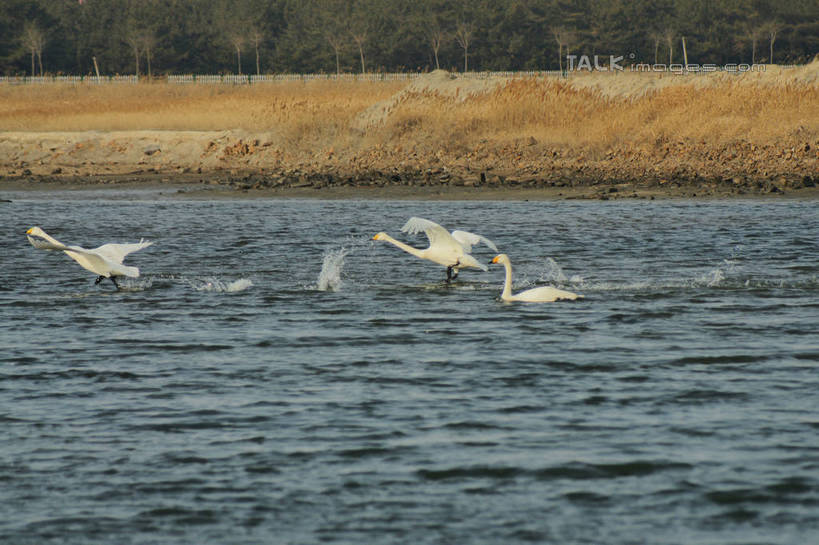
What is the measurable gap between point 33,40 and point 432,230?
83398 mm

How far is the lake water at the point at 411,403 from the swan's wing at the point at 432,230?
658mm

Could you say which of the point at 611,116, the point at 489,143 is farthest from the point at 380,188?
the point at 611,116

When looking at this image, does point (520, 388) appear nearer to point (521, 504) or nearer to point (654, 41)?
point (521, 504)

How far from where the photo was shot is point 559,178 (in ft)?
117

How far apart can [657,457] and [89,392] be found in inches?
199

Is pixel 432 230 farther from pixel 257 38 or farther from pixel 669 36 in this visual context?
pixel 257 38

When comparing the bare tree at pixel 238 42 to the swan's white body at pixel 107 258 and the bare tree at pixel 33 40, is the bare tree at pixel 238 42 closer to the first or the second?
the bare tree at pixel 33 40

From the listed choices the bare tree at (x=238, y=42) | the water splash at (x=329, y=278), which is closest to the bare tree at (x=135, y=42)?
the bare tree at (x=238, y=42)

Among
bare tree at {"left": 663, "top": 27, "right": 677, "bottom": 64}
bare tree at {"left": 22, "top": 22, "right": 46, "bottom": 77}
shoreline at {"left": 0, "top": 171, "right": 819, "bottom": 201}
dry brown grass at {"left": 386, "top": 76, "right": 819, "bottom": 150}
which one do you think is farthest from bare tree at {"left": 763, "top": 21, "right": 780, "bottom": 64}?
shoreline at {"left": 0, "top": 171, "right": 819, "bottom": 201}

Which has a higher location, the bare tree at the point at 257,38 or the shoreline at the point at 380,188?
the bare tree at the point at 257,38

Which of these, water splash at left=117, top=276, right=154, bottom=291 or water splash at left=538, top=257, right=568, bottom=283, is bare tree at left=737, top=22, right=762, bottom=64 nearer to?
water splash at left=538, top=257, right=568, bottom=283

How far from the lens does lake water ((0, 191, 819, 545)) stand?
309 inches

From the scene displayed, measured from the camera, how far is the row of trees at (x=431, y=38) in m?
102

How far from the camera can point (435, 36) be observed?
105 meters
